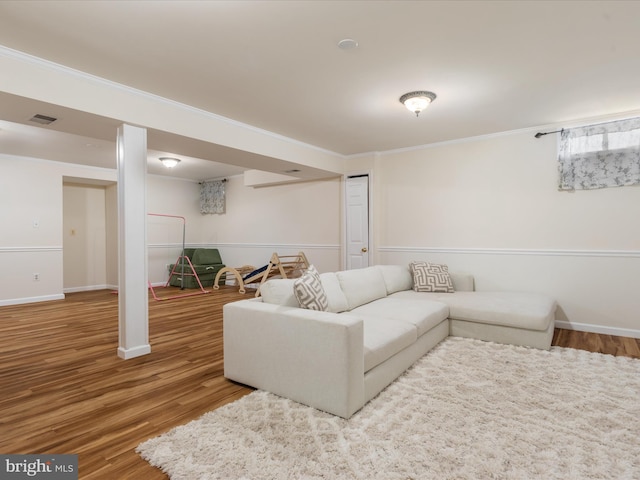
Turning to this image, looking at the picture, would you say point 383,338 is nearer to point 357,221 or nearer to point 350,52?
point 350,52

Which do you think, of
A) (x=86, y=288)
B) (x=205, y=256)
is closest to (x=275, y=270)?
(x=205, y=256)

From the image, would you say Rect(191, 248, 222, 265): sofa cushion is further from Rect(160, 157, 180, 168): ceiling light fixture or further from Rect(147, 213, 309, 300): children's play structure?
Rect(160, 157, 180, 168): ceiling light fixture

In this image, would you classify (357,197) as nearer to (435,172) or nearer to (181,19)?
(435,172)

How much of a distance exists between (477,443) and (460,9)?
8.06 ft

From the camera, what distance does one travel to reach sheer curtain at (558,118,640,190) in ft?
12.4

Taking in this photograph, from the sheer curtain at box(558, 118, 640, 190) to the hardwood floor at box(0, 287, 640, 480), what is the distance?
1.72 metres

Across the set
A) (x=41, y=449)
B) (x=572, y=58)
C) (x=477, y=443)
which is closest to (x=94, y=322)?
(x=41, y=449)

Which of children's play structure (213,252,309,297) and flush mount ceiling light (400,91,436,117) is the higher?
flush mount ceiling light (400,91,436,117)

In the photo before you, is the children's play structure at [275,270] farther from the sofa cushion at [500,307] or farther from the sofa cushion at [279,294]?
the sofa cushion at [279,294]

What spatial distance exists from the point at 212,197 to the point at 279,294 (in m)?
6.08

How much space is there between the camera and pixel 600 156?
3930 millimetres

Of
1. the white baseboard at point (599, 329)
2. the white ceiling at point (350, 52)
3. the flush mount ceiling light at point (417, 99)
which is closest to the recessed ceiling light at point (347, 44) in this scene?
the white ceiling at point (350, 52)

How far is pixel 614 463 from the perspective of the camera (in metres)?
1.70

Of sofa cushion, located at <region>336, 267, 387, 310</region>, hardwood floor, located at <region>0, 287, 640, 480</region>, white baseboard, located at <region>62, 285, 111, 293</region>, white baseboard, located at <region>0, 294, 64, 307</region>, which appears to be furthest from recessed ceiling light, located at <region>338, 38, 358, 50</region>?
white baseboard, located at <region>62, 285, 111, 293</region>
